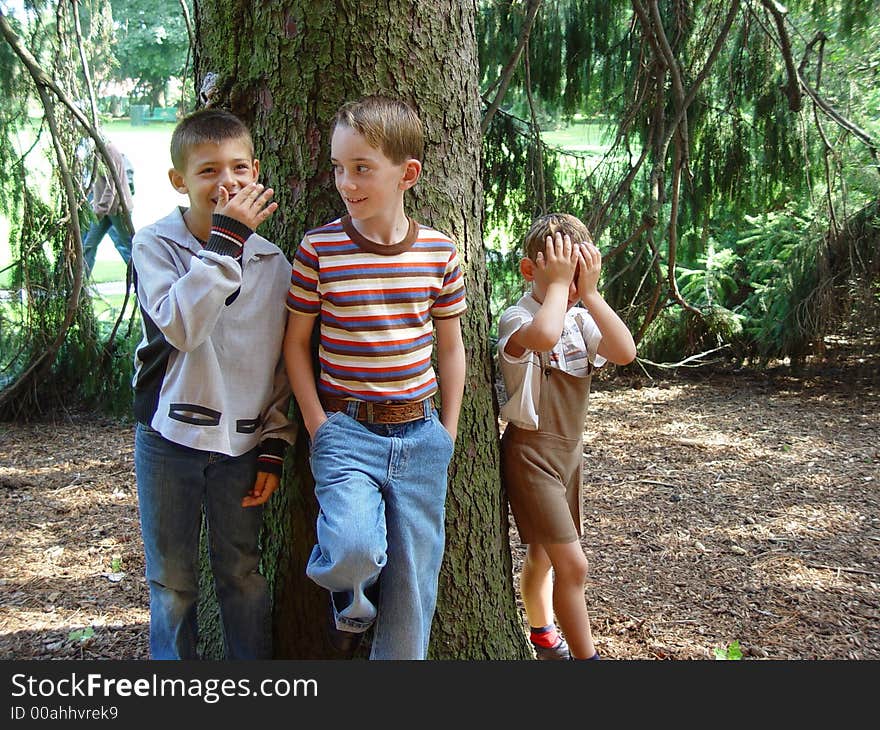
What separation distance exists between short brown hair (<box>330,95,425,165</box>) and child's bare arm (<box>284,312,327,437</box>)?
1.51ft

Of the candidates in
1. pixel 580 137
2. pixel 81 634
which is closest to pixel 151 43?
pixel 580 137

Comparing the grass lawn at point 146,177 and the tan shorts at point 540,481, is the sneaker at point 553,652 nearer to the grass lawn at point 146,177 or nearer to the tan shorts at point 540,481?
the tan shorts at point 540,481

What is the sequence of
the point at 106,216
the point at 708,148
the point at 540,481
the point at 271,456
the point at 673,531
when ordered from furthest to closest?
the point at 106,216
the point at 708,148
the point at 673,531
the point at 540,481
the point at 271,456

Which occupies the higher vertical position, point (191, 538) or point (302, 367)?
point (302, 367)

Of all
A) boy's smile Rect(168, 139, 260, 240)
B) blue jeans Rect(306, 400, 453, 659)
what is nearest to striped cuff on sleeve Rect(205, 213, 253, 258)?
boy's smile Rect(168, 139, 260, 240)

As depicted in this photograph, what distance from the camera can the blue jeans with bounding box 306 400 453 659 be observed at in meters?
2.00

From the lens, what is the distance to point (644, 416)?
6.56 metres

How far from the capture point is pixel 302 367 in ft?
7.15

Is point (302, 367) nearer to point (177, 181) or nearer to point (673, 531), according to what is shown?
point (177, 181)

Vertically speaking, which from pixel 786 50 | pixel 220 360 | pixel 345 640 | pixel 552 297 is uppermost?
pixel 786 50

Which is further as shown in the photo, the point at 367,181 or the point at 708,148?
the point at 708,148

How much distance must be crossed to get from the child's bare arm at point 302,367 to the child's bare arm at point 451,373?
1.15ft

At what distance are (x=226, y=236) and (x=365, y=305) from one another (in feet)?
1.18

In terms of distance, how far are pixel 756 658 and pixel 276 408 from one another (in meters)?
1.95
